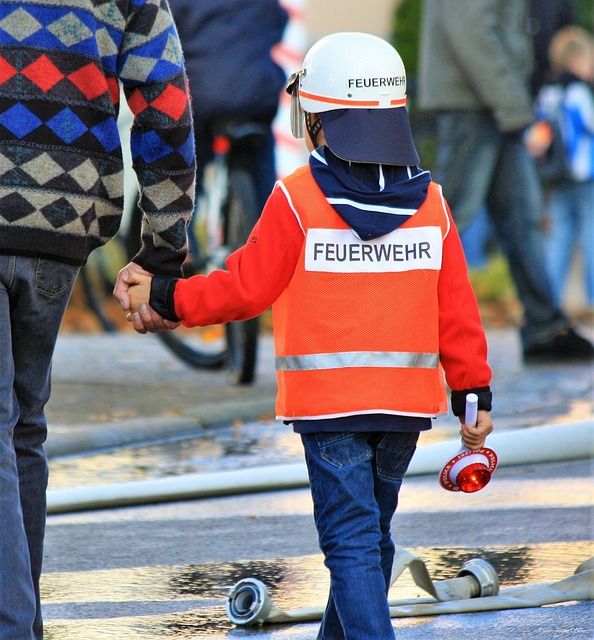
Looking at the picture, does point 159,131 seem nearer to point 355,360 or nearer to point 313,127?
point 313,127

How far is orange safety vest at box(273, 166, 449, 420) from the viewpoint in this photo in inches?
123

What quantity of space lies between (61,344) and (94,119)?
661cm

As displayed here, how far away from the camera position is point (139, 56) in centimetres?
329

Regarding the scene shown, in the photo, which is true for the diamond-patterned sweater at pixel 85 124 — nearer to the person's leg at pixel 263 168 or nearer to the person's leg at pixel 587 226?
the person's leg at pixel 263 168

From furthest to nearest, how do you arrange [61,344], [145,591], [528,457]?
1. [61,344]
2. [528,457]
3. [145,591]

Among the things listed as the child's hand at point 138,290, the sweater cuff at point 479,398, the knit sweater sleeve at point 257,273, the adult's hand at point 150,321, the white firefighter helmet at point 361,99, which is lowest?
the sweater cuff at point 479,398

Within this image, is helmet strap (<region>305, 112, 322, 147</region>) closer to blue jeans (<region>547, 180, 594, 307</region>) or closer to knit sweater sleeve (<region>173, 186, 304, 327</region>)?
knit sweater sleeve (<region>173, 186, 304, 327</region>)

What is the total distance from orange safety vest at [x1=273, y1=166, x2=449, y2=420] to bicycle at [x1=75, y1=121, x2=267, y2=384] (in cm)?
392

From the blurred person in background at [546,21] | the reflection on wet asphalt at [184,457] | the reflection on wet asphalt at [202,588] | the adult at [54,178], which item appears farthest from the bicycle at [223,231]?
the blurred person in background at [546,21]

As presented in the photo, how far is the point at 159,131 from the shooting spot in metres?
3.34

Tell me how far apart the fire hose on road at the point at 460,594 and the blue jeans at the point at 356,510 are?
0.56 m

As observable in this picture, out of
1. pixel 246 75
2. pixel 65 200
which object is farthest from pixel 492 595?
pixel 246 75

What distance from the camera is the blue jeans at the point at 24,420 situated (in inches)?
120

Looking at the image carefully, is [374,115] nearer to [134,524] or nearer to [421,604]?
[421,604]
